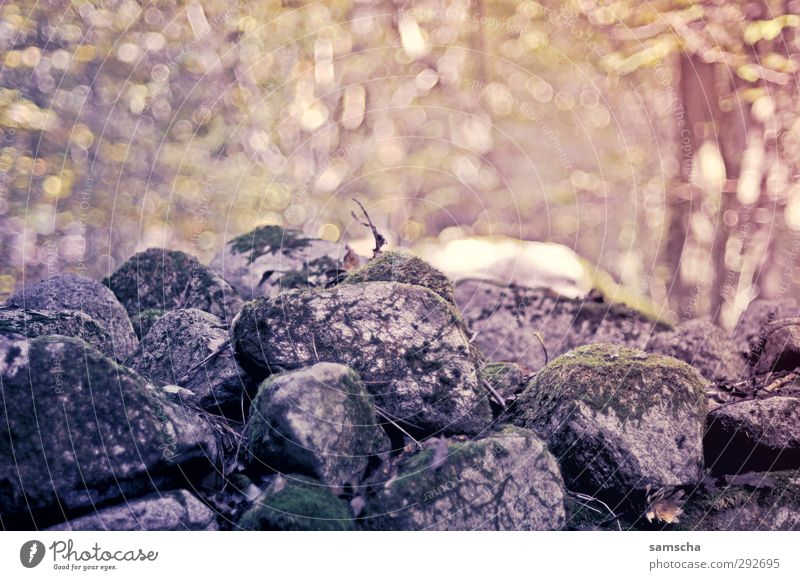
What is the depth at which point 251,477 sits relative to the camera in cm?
335

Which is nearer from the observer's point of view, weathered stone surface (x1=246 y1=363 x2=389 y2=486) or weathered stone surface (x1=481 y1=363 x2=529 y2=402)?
weathered stone surface (x1=246 y1=363 x2=389 y2=486)

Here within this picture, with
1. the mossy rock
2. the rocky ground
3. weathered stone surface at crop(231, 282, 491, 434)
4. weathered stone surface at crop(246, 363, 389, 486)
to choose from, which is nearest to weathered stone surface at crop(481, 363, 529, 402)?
the rocky ground

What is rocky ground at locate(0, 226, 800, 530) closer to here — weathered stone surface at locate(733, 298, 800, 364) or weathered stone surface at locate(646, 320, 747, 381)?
weathered stone surface at locate(733, 298, 800, 364)

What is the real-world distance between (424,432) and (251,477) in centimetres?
89

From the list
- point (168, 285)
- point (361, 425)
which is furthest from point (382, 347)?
point (168, 285)

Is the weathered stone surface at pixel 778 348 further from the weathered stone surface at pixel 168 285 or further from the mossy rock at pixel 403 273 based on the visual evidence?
the weathered stone surface at pixel 168 285

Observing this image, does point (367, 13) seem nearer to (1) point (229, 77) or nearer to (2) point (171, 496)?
(1) point (229, 77)

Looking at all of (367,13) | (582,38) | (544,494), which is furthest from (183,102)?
(544,494)

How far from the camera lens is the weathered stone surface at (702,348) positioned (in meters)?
5.36

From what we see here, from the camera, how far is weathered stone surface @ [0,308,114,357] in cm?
359

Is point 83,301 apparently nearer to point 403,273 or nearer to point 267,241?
point 267,241

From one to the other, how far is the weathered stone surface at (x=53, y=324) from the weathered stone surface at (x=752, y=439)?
11.2 feet

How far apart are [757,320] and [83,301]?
5.28m

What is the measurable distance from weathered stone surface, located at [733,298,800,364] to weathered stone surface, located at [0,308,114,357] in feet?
14.4
